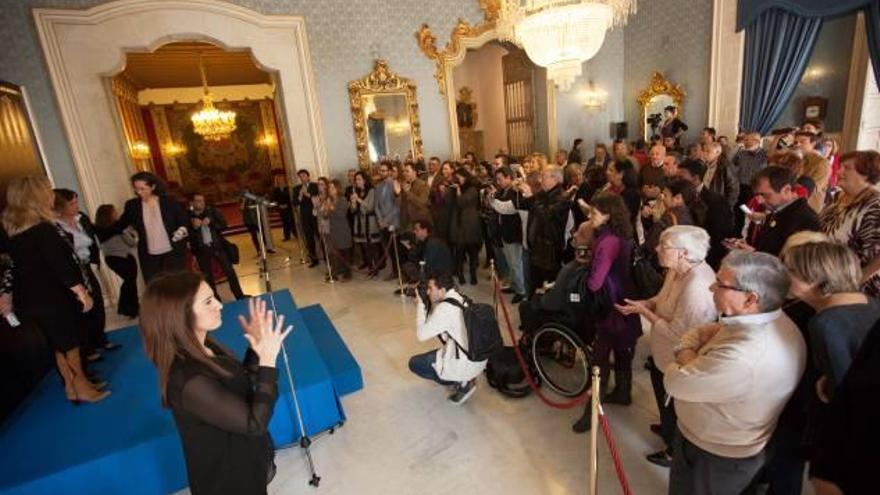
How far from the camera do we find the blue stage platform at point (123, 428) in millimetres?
2625

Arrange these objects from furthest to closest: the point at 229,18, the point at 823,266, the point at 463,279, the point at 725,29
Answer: the point at 725,29, the point at 229,18, the point at 463,279, the point at 823,266

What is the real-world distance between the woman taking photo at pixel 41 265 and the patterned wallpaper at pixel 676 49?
931 centimetres

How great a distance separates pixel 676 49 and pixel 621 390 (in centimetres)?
784

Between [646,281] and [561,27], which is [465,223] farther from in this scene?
[646,281]

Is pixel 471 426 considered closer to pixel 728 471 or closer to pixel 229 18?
pixel 728 471

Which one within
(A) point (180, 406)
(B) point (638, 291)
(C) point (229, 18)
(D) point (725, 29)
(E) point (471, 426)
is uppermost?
(C) point (229, 18)

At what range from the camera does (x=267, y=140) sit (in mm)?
14906

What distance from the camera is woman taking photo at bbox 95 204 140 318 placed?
5.15 meters

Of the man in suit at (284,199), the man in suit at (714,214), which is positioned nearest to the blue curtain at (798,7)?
the man in suit at (714,214)

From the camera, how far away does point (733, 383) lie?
154cm

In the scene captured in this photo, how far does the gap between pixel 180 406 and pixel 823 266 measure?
233 centimetres

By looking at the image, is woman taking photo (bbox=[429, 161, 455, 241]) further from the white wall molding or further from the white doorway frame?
the white wall molding

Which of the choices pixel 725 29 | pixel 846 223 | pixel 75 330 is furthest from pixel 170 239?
pixel 725 29

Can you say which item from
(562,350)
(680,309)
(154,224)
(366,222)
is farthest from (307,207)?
(680,309)
